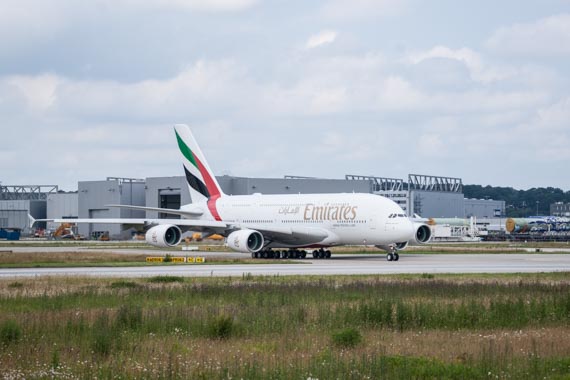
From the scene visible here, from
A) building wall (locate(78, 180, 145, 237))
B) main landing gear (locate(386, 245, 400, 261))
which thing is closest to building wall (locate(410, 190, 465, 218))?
building wall (locate(78, 180, 145, 237))

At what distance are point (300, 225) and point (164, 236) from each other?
951cm

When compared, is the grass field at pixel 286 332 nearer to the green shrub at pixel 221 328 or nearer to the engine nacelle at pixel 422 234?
Result: the green shrub at pixel 221 328

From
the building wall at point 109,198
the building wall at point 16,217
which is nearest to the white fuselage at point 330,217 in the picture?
the building wall at point 109,198

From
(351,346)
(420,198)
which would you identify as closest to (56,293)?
(351,346)

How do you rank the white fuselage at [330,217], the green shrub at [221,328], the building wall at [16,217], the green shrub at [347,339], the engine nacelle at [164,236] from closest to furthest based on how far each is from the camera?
1. the green shrub at [347,339]
2. the green shrub at [221,328]
3. the white fuselage at [330,217]
4. the engine nacelle at [164,236]
5. the building wall at [16,217]

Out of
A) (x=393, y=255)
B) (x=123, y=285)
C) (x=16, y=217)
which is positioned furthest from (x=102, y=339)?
(x=16, y=217)

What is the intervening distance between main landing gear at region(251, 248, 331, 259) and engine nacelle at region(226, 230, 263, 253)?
4.12 feet

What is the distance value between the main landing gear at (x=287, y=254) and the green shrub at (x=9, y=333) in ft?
143

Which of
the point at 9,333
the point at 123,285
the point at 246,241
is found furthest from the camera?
the point at 246,241

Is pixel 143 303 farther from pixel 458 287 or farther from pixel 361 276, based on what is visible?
pixel 361 276

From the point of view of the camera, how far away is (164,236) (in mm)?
60500

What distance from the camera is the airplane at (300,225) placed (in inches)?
2322

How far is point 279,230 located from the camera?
204ft

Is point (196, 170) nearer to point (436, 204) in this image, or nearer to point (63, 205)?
point (63, 205)
